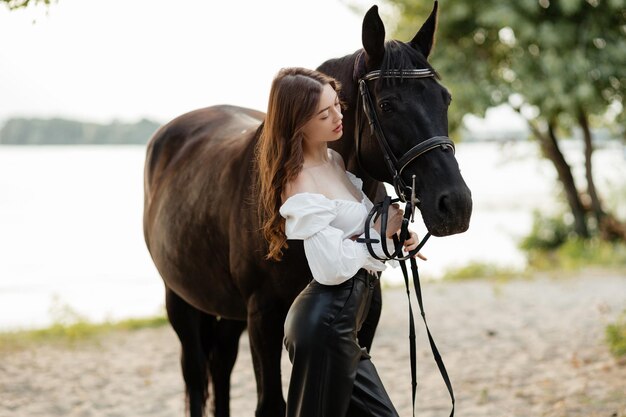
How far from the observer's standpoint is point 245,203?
2.53 meters

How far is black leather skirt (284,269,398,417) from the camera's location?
1825 millimetres

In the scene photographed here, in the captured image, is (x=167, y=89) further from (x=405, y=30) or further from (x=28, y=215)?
(x=28, y=215)

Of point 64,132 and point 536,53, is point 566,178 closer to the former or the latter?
point 536,53

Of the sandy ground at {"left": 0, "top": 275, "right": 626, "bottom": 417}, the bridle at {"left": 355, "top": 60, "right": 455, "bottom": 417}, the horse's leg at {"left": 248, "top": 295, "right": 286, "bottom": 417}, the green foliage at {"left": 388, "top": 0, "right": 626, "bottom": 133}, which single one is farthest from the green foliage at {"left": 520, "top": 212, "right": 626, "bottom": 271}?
the bridle at {"left": 355, "top": 60, "right": 455, "bottom": 417}

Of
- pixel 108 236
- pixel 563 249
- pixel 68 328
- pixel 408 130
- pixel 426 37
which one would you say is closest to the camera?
pixel 408 130

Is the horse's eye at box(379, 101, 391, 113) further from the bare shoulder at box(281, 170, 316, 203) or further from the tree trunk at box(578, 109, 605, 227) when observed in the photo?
the tree trunk at box(578, 109, 605, 227)

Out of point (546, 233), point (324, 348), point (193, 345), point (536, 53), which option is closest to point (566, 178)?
point (546, 233)

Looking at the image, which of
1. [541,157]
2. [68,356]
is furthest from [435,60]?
[68,356]

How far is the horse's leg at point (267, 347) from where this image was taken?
95.9 inches

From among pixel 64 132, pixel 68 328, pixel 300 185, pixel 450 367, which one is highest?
pixel 300 185

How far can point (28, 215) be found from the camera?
58.2 feet

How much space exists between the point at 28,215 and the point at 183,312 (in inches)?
609

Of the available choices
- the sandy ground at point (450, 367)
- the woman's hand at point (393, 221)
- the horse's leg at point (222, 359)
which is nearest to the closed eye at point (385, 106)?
the woman's hand at point (393, 221)

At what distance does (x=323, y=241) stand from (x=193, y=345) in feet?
6.44
